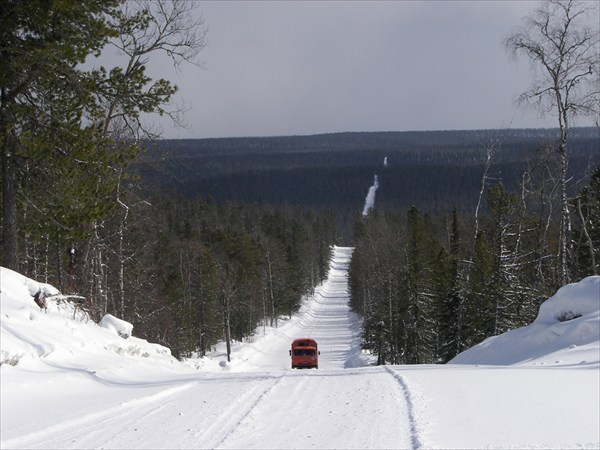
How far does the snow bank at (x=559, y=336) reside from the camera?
13.6 metres

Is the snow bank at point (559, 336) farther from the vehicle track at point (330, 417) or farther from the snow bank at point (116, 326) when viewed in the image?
the snow bank at point (116, 326)

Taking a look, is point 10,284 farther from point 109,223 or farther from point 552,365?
point 109,223

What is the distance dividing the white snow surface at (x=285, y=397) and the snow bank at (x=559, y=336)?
41 mm

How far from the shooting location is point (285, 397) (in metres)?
9.92

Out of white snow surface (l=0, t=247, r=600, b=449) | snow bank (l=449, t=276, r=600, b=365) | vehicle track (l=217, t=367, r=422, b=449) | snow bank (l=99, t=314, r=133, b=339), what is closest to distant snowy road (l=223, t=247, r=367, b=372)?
snow bank (l=99, t=314, r=133, b=339)

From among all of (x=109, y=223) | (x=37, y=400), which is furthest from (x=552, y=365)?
(x=109, y=223)

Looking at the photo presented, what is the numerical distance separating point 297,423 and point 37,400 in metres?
4.30

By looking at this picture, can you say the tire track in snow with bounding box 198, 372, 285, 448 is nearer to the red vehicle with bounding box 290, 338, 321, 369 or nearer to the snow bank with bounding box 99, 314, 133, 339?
the snow bank with bounding box 99, 314, 133, 339

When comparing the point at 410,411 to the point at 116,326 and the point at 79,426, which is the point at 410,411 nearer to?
the point at 79,426

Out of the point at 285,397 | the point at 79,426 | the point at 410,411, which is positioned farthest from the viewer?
the point at 285,397

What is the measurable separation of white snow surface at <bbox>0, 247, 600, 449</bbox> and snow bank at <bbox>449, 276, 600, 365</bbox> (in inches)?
1.6

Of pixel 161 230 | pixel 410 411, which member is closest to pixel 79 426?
pixel 410 411

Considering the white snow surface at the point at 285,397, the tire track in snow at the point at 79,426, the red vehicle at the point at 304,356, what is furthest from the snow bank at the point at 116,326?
the red vehicle at the point at 304,356

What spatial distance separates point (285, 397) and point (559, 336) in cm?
826
